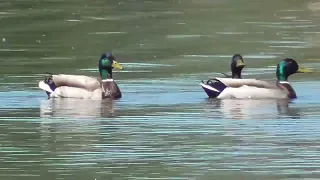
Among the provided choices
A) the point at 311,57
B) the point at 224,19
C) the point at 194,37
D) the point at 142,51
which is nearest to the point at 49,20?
the point at 224,19

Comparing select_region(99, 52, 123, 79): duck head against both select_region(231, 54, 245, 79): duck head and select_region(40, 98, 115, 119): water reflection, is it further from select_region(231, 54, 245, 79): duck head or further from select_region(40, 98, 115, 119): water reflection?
select_region(231, 54, 245, 79): duck head

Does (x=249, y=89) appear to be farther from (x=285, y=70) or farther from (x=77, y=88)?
(x=77, y=88)

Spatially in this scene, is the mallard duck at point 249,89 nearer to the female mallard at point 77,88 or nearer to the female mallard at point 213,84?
the female mallard at point 213,84

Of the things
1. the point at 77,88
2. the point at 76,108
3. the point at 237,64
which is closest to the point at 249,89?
the point at 237,64

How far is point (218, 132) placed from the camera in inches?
653

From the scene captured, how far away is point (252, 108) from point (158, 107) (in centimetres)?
136

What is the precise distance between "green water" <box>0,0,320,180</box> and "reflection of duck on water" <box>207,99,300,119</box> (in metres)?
0.02

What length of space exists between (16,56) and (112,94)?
720 centimetres

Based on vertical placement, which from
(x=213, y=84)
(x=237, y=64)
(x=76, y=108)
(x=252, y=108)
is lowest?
(x=252, y=108)

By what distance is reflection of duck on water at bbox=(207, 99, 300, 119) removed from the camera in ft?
61.1

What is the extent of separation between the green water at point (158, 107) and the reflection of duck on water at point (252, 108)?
0.02 m

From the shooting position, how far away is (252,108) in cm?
1983

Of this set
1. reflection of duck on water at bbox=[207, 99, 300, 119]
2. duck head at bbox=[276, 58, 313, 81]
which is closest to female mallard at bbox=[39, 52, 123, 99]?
reflection of duck on water at bbox=[207, 99, 300, 119]

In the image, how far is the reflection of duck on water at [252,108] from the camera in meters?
18.6
